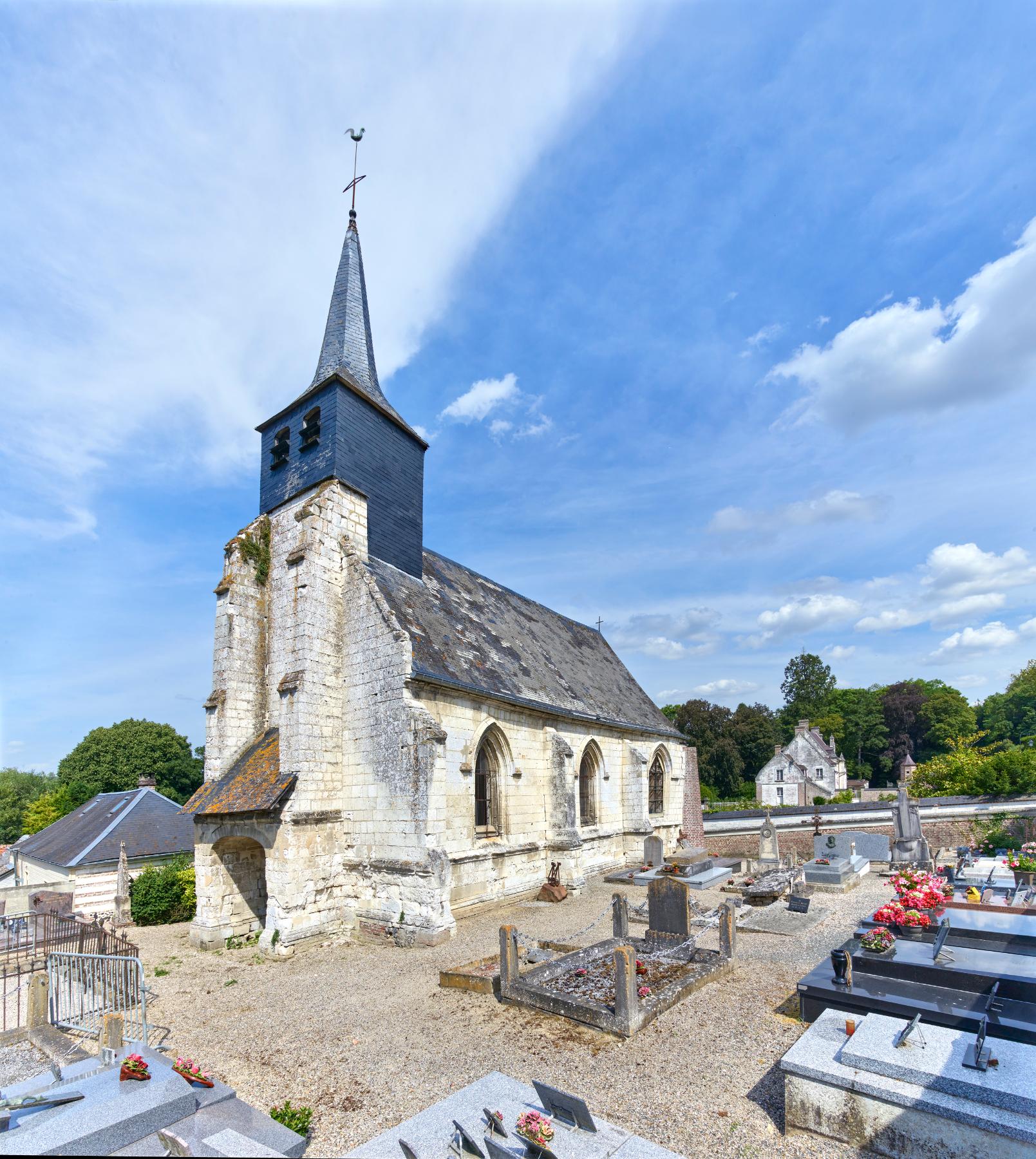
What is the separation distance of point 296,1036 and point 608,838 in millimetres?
13725

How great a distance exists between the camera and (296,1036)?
25.5ft

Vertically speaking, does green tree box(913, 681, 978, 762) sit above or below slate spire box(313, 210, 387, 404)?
below

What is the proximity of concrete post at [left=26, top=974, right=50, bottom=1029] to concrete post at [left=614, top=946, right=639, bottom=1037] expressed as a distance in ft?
23.4

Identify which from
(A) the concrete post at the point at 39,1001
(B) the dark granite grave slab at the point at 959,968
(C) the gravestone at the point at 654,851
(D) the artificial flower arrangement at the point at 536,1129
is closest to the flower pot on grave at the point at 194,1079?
(D) the artificial flower arrangement at the point at 536,1129

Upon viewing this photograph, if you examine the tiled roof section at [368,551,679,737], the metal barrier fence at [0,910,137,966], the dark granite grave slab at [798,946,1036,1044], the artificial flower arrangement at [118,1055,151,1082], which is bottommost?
the metal barrier fence at [0,910,137,966]

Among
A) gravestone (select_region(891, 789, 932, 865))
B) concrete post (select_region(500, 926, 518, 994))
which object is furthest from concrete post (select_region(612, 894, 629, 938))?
gravestone (select_region(891, 789, 932, 865))

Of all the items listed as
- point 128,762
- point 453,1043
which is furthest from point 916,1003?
point 128,762

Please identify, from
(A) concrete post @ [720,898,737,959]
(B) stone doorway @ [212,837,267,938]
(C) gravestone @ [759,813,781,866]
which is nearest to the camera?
(A) concrete post @ [720,898,737,959]

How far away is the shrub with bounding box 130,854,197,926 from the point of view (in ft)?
49.6

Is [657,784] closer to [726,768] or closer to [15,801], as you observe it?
[726,768]

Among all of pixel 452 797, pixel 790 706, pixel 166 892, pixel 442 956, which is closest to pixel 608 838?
pixel 452 797

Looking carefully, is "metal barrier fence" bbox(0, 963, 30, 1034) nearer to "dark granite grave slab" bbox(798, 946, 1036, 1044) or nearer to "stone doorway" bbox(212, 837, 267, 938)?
"stone doorway" bbox(212, 837, 267, 938)

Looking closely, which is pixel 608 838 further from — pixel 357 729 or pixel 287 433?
pixel 287 433

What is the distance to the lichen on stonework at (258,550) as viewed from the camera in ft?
47.5
